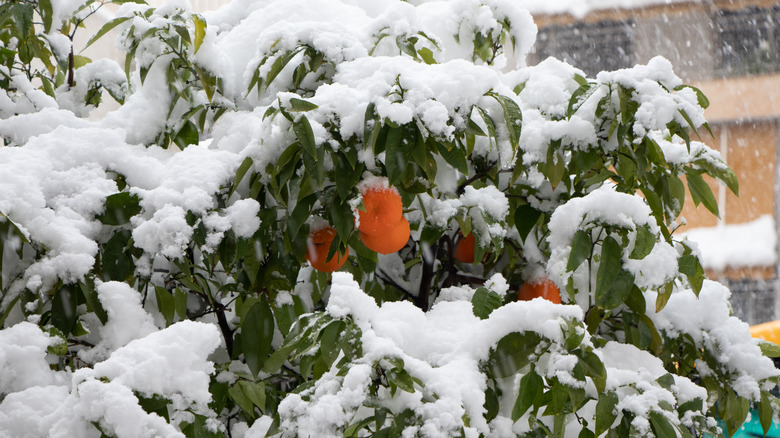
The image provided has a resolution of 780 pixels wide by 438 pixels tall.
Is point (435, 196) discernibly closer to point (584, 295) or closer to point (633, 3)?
point (584, 295)

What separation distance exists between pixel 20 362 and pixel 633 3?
10.2 m

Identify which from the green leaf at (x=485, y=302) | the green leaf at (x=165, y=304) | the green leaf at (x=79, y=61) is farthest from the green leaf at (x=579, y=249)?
the green leaf at (x=79, y=61)

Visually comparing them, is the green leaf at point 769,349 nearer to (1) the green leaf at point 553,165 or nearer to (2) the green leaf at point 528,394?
(1) the green leaf at point 553,165

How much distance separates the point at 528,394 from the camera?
71cm

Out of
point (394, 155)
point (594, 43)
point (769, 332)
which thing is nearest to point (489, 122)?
point (394, 155)

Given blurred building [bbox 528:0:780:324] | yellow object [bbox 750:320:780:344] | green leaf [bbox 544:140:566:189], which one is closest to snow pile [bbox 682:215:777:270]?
blurred building [bbox 528:0:780:324]

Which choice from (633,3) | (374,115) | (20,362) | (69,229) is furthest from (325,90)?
(633,3)

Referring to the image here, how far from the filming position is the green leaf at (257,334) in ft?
2.95

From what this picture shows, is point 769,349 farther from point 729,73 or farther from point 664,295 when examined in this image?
point 729,73

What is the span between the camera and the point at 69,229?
86 centimetres

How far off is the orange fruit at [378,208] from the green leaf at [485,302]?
14 cm

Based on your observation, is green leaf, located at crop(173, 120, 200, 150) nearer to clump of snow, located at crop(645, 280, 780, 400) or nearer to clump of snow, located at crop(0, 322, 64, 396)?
clump of snow, located at crop(0, 322, 64, 396)

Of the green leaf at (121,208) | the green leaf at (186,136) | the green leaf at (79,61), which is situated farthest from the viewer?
the green leaf at (79,61)

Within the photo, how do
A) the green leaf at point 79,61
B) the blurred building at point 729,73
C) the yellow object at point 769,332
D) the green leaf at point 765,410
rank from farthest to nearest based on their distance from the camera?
the blurred building at point 729,73, the yellow object at point 769,332, the green leaf at point 79,61, the green leaf at point 765,410
